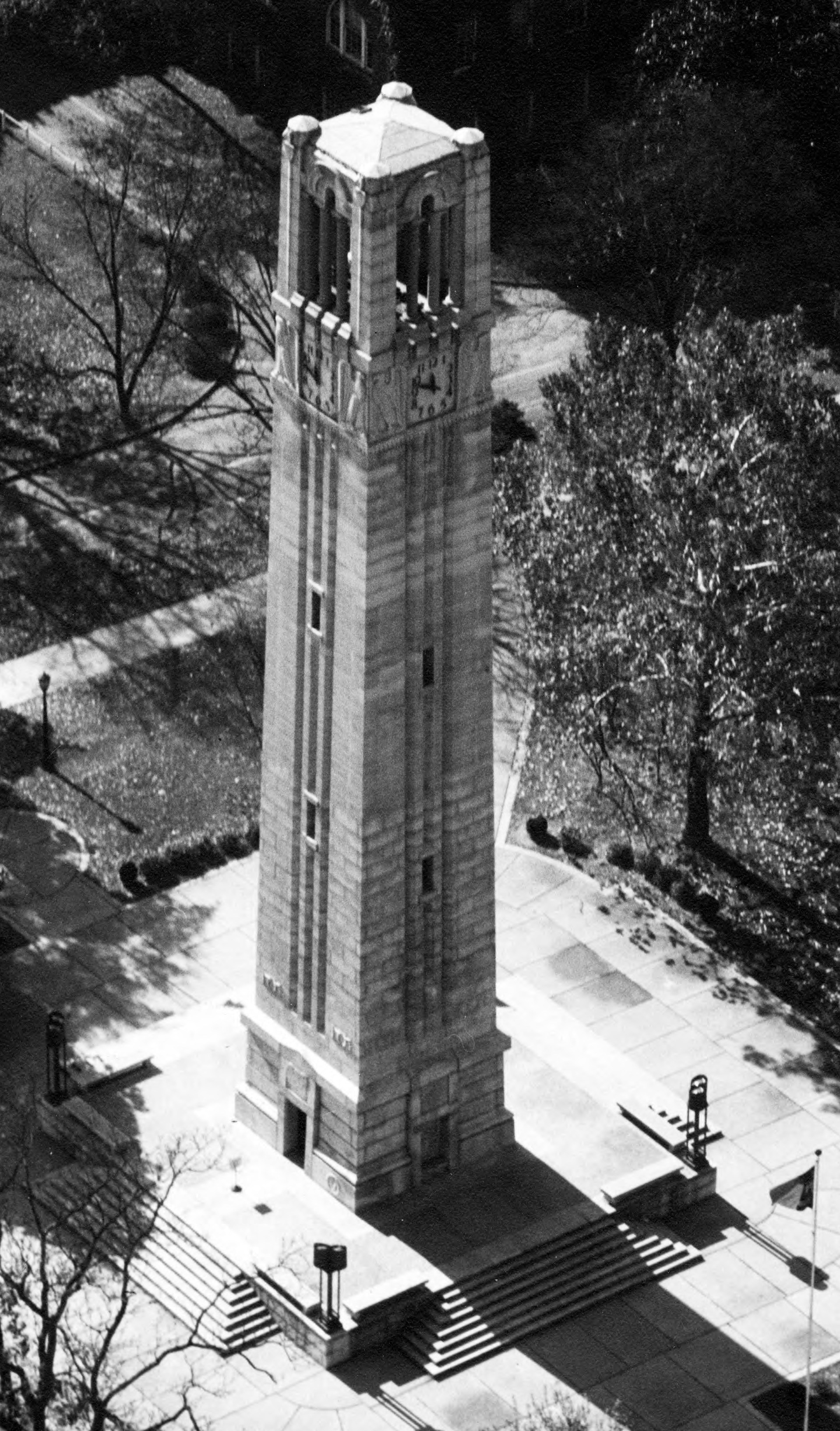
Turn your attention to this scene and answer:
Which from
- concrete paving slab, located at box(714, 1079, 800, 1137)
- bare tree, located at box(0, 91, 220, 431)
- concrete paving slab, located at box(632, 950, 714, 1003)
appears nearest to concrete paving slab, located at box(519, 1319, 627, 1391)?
concrete paving slab, located at box(714, 1079, 800, 1137)

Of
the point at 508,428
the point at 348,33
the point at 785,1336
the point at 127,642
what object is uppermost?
the point at 348,33

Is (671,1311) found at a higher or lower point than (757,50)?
lower

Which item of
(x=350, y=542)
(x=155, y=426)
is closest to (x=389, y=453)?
(x=350, y=542)

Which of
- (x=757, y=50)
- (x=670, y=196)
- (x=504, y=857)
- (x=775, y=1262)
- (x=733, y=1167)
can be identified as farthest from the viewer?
(x=757, y=50)

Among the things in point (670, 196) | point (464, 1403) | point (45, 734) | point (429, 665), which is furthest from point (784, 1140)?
point (670, 196)

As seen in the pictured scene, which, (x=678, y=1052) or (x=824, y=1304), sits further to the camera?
(x=678, y=1052)

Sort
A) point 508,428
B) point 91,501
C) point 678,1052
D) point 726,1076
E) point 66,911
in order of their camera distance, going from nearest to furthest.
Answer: point 726,1076 → point 678,1052 → point 66,911 → point 91,501 → point 508,428

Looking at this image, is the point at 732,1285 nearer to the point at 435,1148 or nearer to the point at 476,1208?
the point at 476,1208

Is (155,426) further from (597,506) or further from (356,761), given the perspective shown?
(356,761)

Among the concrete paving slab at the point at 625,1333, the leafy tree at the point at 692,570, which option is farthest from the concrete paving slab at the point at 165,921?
the concrete paving slab at the point at 625,1333
